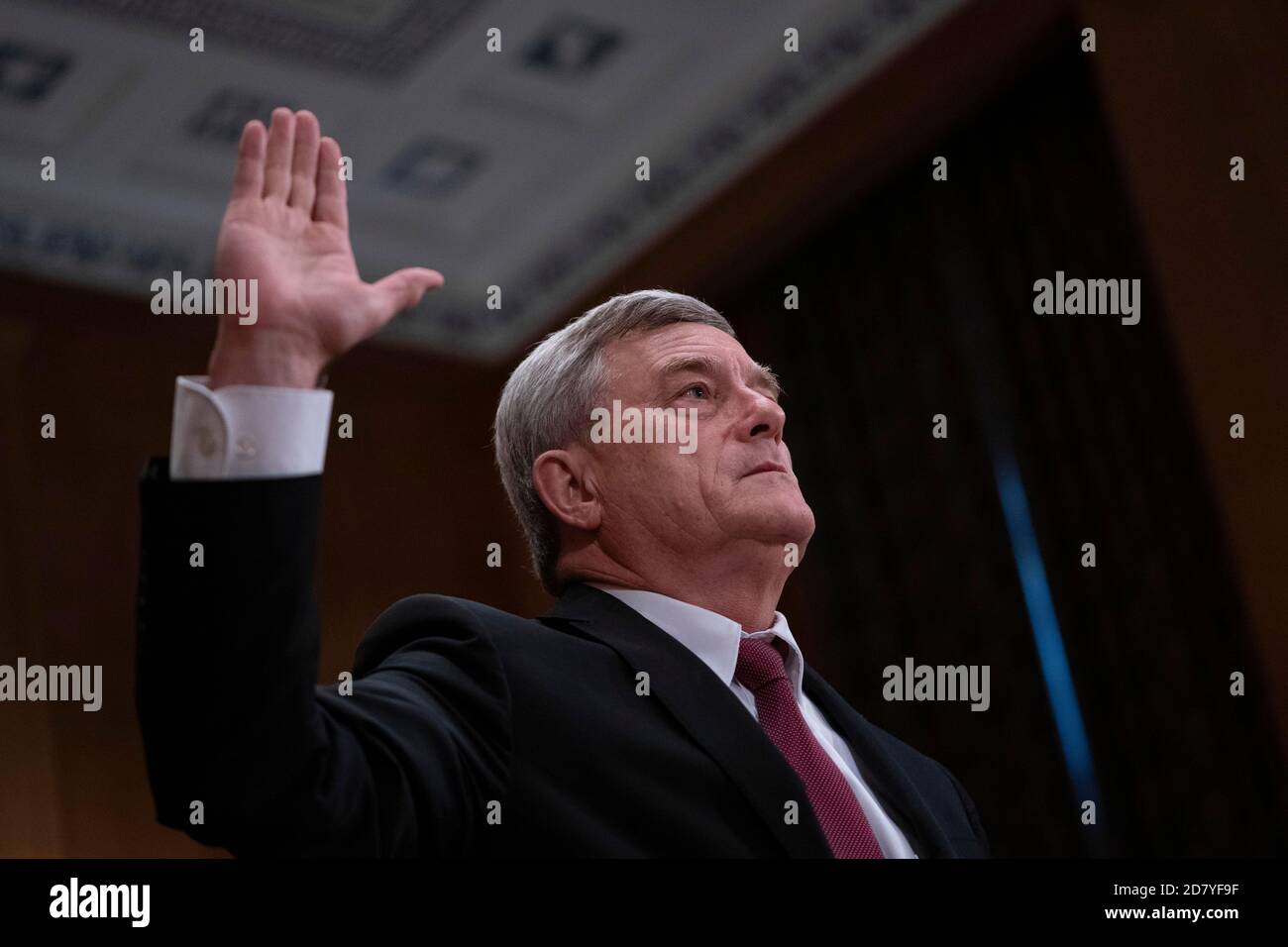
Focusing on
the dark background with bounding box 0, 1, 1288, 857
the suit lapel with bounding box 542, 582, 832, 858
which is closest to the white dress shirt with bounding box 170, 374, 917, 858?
the suit lapel with bounding box 542, 582, 832, 858

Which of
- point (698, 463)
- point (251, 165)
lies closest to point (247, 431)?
point (251, 165)

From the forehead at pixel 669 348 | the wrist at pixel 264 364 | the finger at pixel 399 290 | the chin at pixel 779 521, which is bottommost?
the chin at pixel 779 521

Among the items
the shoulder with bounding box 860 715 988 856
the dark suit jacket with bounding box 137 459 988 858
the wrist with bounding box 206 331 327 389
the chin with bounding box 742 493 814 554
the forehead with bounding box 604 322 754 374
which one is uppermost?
the forehead with bounding box 604 322 754 374

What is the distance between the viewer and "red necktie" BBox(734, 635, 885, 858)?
1521 millimetres

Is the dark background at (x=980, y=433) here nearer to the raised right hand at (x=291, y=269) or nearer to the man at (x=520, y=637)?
the man at (x=520, y=637)

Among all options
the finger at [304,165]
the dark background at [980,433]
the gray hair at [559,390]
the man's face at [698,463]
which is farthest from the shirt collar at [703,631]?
the dark background at [980,433]

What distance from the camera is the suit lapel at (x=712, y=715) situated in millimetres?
1443

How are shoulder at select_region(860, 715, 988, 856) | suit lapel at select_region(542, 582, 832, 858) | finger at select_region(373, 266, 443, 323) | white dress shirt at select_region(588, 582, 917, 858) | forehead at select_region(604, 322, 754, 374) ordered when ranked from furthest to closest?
forehead at select_region(604, 322, 754, 374) → shoulder at select_region(860, 715, 988, 856) → white dress shirt at select_region(588, 582, 917, 858) → suit lapel at select_region(542, 582, 832, 858) → finger at select_region(373, 266, 443, 323)

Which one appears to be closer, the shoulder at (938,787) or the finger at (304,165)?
the finger at (304,165)

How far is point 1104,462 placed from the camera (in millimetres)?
4867

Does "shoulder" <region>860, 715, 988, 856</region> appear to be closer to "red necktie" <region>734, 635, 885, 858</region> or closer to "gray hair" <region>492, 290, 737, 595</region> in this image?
"red necktie" <region>734, 635, 885, 858</region>

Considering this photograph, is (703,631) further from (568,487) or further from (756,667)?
(568,487)

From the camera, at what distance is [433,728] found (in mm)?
1357

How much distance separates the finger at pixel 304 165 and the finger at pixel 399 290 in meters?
0.10
